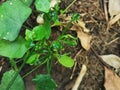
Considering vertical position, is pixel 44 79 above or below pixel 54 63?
above

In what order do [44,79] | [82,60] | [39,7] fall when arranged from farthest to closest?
[82,60] → [39,7] → [44,79]

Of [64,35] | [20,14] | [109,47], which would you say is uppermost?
[20,14]

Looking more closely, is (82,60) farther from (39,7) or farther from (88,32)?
(39,7)

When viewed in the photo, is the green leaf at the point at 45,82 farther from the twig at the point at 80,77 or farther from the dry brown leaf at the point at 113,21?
the dry brown leaf at the point at 113,21

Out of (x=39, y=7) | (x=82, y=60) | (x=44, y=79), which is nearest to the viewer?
(x=44, y=79)

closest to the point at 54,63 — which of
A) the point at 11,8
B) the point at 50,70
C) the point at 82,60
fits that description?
the point at 50,70

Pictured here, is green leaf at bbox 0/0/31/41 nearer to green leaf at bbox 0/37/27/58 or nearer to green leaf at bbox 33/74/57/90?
green leaf at bbox 0/37/27/58

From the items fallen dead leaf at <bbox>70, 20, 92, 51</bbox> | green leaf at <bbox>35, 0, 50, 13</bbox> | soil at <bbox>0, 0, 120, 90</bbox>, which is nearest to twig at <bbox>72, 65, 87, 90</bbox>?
soil at <bbox>0, 0, 120, 90</bbox>
